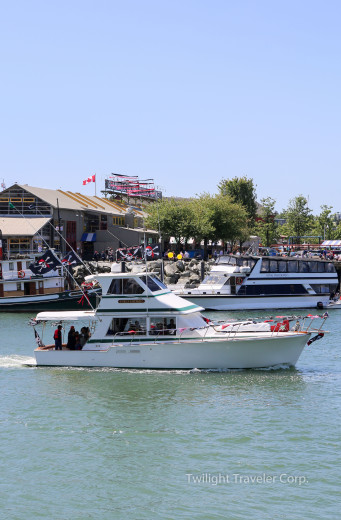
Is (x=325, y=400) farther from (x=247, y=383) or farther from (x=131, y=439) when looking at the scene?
(x=131, y=439)

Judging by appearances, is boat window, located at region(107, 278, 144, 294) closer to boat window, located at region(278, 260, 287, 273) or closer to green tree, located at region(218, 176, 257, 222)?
boat window, located at region(278, 260, 287, 273)

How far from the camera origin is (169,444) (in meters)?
20.8

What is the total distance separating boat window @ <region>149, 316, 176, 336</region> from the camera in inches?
1156

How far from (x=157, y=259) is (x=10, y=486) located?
210 ft

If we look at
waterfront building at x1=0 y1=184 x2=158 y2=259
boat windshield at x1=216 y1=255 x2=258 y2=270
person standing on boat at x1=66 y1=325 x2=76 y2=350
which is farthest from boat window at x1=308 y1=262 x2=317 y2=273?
person standing on boat at x1=66 y1=325 x2=76 y2=350

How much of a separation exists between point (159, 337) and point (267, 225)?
286 ft

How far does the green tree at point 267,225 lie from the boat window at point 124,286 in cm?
8595

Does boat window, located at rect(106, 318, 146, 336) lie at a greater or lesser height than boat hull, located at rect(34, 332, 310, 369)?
greater

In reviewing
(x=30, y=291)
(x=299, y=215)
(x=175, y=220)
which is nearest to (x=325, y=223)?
(x=299, y=215)

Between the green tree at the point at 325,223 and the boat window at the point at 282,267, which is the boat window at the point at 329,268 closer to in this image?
the boat window at the point at 282,267

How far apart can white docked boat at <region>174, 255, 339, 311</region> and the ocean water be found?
2607 cm

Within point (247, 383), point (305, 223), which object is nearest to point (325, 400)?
point (247, 383)

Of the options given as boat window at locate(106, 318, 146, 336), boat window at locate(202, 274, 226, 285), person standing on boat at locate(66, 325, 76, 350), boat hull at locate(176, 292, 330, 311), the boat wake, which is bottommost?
the boat wake

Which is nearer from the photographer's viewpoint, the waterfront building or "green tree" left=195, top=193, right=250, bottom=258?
the waterfront building
